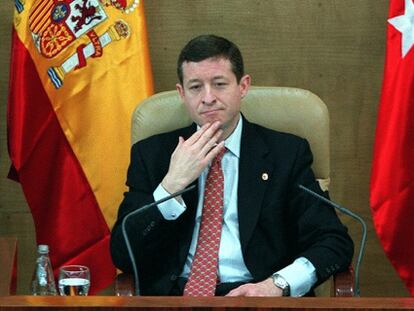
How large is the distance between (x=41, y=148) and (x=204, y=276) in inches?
42.5

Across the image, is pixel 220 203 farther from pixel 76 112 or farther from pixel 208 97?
pixel 76 112

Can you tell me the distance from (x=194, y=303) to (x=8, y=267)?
0.64m

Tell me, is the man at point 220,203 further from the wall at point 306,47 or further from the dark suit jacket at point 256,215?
the wall at point 306,47

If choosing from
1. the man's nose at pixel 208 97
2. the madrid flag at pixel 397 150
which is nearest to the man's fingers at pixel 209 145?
the man's nose at pixel 208 97

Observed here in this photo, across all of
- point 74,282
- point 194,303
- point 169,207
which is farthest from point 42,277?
point 194,303

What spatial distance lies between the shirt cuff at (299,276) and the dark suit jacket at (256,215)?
54mm

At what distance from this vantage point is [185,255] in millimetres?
3340

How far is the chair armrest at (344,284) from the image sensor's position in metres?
3.12

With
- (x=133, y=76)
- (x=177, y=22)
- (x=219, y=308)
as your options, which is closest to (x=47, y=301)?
(x=219, y=308)

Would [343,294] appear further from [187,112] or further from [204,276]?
[187,112]

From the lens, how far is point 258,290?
3068 mm

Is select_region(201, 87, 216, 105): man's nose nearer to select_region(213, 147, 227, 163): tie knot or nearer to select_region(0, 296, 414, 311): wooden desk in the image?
select_region(213, 147, 227, 163): tie knot

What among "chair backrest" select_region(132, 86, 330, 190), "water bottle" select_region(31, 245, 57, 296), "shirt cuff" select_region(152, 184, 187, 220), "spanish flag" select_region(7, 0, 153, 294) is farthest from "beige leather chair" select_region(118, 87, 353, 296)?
"water bottle" select_region(31, 245, 57, 296)

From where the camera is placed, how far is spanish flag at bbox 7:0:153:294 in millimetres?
3932
